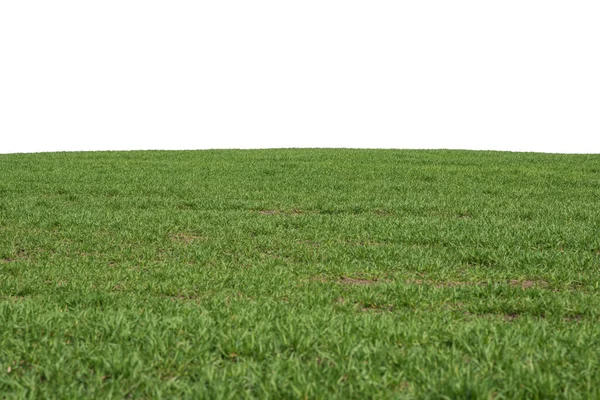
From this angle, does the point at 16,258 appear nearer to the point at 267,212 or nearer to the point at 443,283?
the point at 267,212

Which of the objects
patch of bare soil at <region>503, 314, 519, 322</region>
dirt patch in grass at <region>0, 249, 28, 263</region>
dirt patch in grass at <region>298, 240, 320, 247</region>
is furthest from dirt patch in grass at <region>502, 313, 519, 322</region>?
dirt patch in grass at <region>0, 249, 28, 263</region>

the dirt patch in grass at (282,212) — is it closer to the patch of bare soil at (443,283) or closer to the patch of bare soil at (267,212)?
the patch of bare soil at (267,212)

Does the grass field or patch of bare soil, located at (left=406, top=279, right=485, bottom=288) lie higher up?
the grass field

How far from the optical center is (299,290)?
7.46 m

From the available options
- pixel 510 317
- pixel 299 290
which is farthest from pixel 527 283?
pixel 299 290

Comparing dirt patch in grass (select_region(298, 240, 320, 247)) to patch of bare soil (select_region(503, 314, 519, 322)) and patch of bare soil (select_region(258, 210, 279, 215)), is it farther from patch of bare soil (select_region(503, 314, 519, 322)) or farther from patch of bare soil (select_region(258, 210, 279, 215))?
patch of bare soil (select_region(503, 314, 519, 322))

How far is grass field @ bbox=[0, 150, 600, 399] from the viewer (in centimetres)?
431

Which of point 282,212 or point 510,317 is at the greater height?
point 282,212

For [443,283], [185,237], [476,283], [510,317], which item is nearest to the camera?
[510,317]

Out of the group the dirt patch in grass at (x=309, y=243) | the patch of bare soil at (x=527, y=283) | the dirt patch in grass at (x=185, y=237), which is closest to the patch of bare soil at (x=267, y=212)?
the dirt patch in grass at (x=185, y=237)

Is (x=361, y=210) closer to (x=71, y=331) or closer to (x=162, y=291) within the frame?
(x=162, y=291)

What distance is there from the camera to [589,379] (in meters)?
→ 4.21

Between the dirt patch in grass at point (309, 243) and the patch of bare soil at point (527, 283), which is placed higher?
the dirt patch in grass at point (309, 243)

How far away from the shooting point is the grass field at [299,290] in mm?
4309
